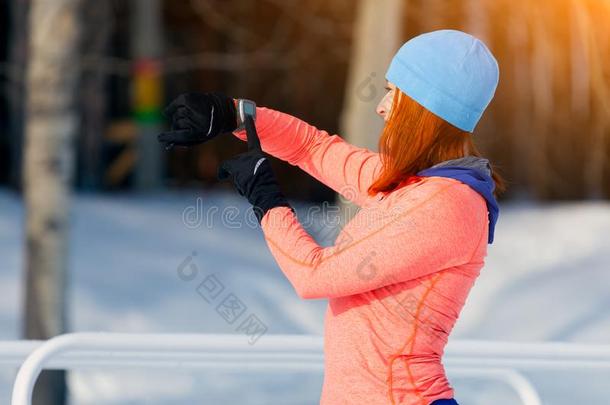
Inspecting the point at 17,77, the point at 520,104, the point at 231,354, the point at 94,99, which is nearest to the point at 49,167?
the point at 231,354

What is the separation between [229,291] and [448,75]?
199 inches

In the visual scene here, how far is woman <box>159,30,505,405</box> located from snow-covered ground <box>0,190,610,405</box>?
9.79ft

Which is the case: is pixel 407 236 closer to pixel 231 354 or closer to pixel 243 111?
pixel 243 111

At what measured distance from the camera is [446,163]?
160 cm

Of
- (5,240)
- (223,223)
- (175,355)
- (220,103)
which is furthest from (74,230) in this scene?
(220,103)

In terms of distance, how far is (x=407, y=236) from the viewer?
4.99 feet

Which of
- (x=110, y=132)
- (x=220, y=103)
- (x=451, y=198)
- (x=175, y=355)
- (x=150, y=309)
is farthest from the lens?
(x=110, y=132)

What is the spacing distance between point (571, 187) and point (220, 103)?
32.9 ft

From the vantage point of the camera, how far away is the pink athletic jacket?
1527mm

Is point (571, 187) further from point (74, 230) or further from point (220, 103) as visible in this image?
point (220, 103)

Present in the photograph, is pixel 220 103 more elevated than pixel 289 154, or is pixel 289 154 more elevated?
pixel 220 103

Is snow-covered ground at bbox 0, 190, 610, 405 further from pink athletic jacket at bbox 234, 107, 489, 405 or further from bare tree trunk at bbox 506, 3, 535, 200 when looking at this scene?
pink athletic jacket at bbox 234, 107, 489, 405

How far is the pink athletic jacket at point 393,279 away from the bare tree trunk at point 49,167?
131 inches

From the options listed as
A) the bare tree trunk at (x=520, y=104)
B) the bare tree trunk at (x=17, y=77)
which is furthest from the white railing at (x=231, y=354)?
the bare tree trunk at (x=520, y=104)
